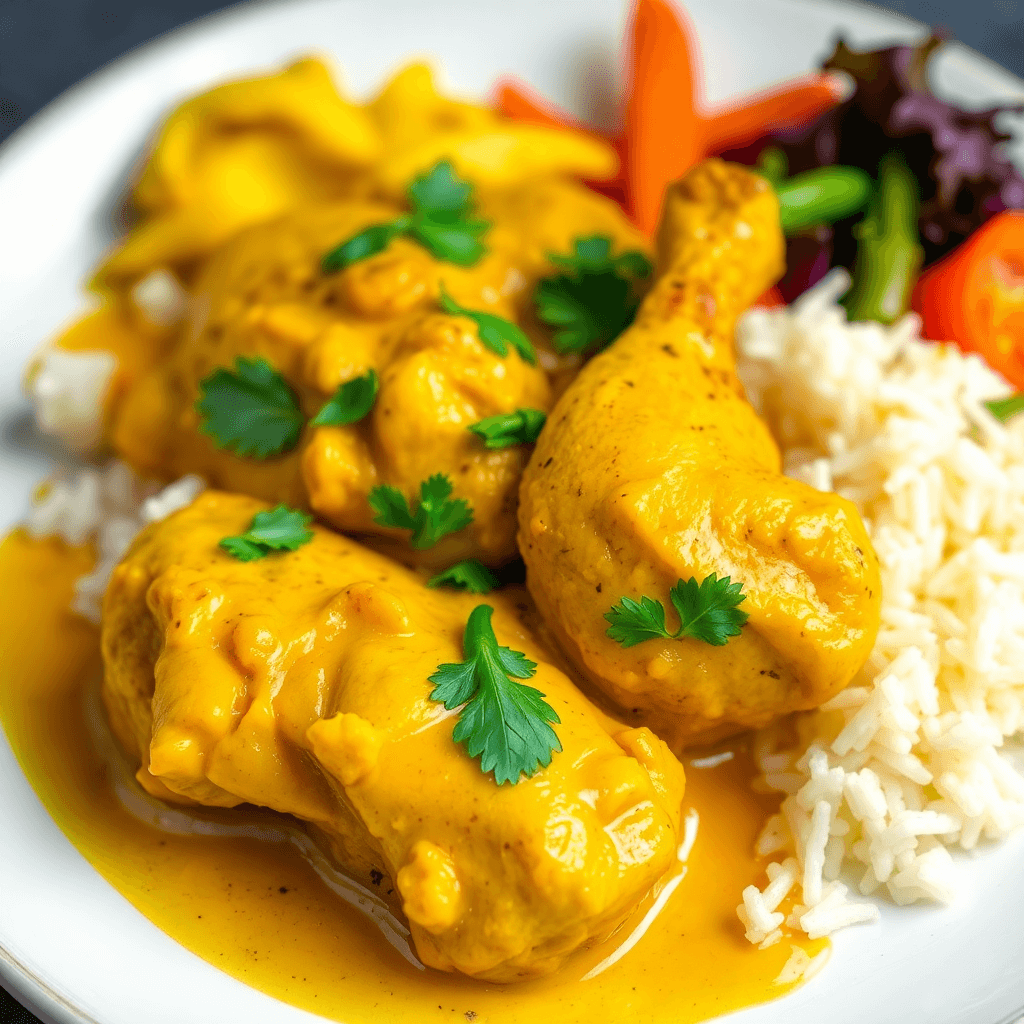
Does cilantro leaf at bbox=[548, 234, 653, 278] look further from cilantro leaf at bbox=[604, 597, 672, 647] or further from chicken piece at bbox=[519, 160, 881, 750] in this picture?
cilantro leaf at bbox=[604, 597, 672, 647]

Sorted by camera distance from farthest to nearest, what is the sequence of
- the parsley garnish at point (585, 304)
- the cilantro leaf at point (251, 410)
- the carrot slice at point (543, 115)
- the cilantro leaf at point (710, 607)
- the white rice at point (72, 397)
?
the carrot slice at point (543, 115) → the white rice at point (72, 397) → the parsley garnish at point (585, 304) → the cilantro leaf at point (251, 410) → the cilantro leaf at point (710, 607)

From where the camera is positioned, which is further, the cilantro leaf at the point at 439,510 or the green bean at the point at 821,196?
the green bean at the point at 821,196

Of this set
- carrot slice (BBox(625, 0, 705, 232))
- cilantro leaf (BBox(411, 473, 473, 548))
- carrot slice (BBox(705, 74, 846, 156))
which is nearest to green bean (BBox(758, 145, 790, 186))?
carrot slice (BBox(705, 74, 846, 156))

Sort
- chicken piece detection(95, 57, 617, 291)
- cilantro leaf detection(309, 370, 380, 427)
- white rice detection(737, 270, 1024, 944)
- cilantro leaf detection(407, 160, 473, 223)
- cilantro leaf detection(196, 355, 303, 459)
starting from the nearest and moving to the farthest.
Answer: white rice detection(737, 270, 1024, 944)
cilantro leaf detection(309, 370, 380, 427)
cilantro leaf detection(196, 355, 303, 459)
cilantro leaf detection(407, 160, 473, 223)
chicken piece detection(95, 57, 617, 291)

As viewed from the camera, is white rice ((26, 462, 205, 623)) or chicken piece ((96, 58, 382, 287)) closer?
white rice ((26, 462, 205, 623))

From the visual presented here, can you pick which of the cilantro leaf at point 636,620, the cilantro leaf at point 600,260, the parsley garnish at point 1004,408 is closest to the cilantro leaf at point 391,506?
the cilantro leaf at point 636,620

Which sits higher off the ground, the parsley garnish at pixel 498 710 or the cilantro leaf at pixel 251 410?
the cilantro leaf at pixel 251 410

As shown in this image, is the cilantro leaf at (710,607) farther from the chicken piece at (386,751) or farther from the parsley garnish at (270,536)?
the parsley garnish at (270,536)
